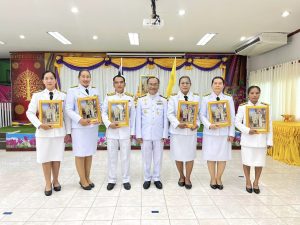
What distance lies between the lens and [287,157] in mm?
5227

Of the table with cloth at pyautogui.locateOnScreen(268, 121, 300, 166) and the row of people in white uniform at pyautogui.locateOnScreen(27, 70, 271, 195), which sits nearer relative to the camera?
the row of people in white uniform at pyautogui.locateOnScreen(27, 70, 271, 195)

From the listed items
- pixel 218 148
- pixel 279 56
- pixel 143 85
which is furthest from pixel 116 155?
pixel 143 85

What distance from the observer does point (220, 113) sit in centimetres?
348

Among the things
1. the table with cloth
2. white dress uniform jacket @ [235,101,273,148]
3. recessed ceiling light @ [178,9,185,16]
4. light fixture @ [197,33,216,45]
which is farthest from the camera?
light fixture @ [197,33,216,45]

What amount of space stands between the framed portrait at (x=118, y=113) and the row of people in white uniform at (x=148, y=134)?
0.26 ft

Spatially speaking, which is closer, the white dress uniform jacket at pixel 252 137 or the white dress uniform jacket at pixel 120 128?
the white dress uniform jacket at pixel 252 137

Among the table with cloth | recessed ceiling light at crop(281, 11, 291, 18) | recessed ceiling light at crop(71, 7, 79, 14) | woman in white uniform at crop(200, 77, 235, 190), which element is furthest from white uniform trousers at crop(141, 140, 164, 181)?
recessed ceiling light at crop(281, 11, 291, 18)

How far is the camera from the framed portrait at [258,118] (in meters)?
3.38

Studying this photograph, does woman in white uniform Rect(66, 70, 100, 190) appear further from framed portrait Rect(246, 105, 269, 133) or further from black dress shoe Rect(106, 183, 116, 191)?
framed portrait Rect(246, 105, 269, 133)

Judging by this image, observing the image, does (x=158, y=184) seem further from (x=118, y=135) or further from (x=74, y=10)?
(x=74, y=10)

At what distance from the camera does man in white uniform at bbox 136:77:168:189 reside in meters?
3.54

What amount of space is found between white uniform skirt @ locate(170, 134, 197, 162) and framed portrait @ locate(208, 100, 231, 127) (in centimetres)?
38

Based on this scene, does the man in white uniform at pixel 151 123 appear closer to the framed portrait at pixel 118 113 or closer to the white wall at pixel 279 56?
the framed portrait at pixel 118 113

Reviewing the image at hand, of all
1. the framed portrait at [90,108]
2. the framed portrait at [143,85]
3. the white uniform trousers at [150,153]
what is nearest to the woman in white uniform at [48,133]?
the framed portrait at [90,108]
